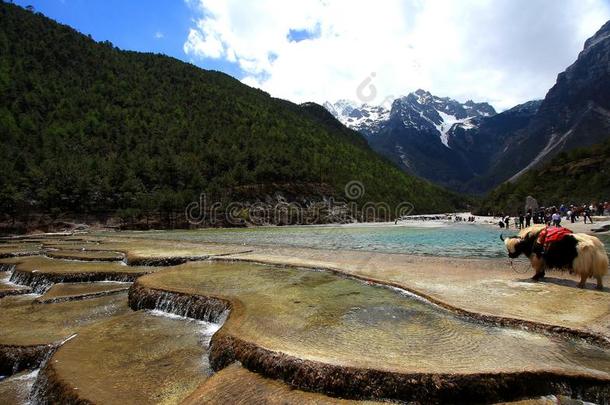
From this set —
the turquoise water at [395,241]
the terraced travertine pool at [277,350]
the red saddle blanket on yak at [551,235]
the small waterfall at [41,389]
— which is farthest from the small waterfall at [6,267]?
the red saddle blanket on yak at [551,235]

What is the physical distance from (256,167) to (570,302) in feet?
367

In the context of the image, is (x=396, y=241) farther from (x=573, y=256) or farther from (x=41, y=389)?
(x=41, y=389)

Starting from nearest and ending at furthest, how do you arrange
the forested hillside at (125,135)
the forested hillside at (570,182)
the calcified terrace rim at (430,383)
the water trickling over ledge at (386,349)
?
the calcified terrace rim at (430,383)
the water trickling over ledge at (386,349)
the forested hillside at (125,135)
the forested hillside at (570,182)

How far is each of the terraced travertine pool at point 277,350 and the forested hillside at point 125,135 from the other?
70.8 meters

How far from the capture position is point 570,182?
115 metres

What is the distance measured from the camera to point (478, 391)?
25.3 ft

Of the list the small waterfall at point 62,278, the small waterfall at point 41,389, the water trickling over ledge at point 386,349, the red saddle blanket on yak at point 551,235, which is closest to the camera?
the water trickling over ledge at point 386,349

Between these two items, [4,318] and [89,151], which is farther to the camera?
[89,151]

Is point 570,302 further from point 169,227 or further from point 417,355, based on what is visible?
point 169,227

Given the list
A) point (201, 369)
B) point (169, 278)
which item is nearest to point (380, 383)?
point (201, 369)

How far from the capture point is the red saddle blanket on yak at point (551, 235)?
53.0ft

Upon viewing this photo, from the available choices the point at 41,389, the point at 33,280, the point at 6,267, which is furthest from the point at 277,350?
the point at 6,267

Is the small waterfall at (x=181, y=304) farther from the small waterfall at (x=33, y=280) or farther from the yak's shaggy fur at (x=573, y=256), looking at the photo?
the yak's shaggy fur at (x=573, y=256)

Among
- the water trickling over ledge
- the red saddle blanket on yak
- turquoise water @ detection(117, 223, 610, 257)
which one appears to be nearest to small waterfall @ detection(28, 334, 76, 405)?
the water trickling over ledge
